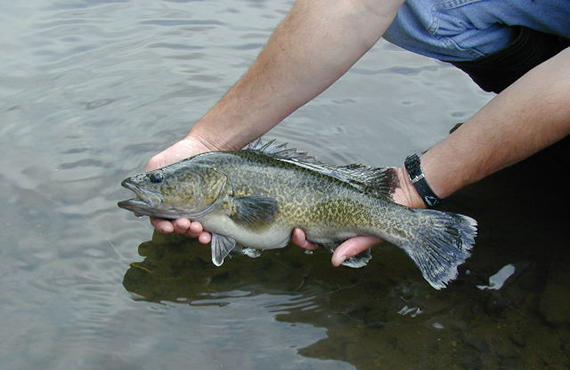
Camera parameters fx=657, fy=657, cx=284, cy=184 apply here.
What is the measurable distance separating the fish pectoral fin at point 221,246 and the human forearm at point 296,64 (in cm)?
65

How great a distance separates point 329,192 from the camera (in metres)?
3.62

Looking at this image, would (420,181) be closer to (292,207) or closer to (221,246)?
(292,207)

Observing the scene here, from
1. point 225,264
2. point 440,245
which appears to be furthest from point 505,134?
point 225,264

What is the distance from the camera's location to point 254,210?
11.6 ft

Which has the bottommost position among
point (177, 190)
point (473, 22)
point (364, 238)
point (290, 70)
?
point (364, 238)

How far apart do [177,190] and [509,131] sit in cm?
184

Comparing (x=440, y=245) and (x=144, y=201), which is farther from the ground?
(x=144, y=201)

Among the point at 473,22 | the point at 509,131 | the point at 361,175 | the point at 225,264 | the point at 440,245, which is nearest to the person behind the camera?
the point at 440,245

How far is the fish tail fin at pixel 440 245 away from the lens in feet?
11.4

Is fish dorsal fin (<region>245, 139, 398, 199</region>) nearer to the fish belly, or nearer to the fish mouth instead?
the fish belly

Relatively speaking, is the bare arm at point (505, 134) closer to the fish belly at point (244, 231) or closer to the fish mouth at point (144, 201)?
the fish belly at point (244, 231)

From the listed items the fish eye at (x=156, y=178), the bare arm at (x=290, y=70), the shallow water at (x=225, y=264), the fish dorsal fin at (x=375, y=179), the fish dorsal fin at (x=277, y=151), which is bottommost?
the shallow water at (x=225, y=264)

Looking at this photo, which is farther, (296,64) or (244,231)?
(296,64)

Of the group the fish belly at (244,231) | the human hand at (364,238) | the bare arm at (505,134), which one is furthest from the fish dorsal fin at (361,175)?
the fish belly at (244,231)
